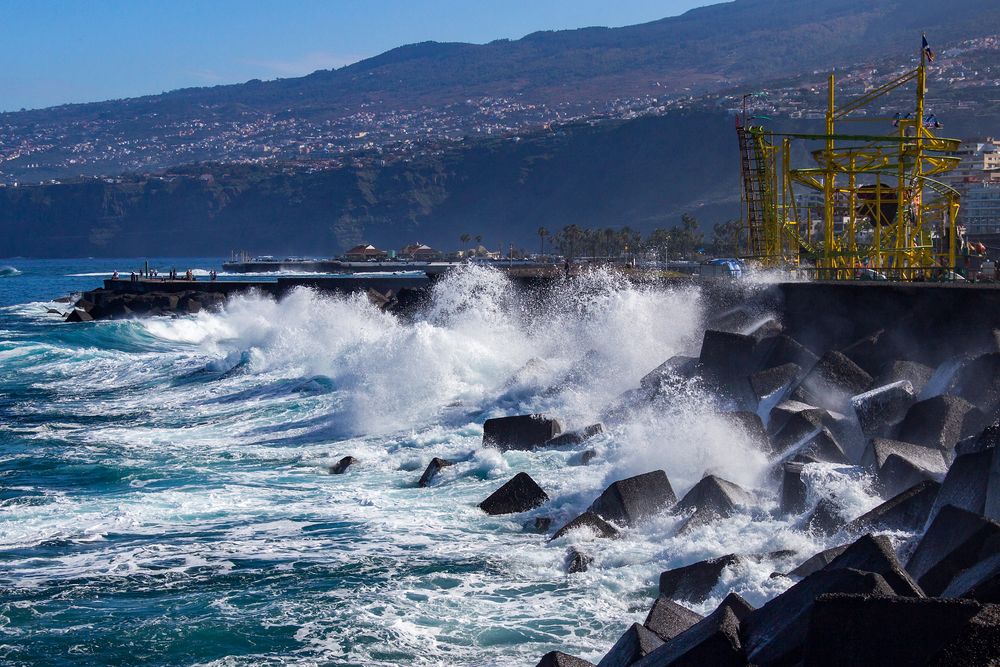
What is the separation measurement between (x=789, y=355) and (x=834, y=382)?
1.76 meters

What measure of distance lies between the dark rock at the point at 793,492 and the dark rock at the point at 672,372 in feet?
15.8

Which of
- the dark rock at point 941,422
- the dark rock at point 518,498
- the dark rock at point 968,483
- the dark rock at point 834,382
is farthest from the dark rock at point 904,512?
the dark rock at point 834,382

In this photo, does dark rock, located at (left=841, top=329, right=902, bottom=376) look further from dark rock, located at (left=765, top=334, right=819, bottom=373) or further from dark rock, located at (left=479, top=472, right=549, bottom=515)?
dark rock, located at (left=479, top=472, right=549, bottom=515)

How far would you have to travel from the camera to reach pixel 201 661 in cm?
673

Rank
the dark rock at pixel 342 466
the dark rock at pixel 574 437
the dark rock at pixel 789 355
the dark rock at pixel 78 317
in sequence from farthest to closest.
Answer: the dark rock at pixel 78 317 → the dark rock at pixel 789 355 → the dark rock at pixel 574 437 → the dark rock at pixel 342 466

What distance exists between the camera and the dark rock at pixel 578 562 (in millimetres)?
8086

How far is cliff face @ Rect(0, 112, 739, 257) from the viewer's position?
13375 cm

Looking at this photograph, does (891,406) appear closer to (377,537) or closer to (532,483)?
(532,483)

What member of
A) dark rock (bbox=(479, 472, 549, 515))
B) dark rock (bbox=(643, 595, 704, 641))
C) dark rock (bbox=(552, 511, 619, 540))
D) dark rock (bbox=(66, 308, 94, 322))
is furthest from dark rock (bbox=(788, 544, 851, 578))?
dark rock (bbox=(66, 308, 94, 322))

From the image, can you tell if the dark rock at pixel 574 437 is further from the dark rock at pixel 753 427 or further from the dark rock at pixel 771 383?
the dark rock at pixel 753 427

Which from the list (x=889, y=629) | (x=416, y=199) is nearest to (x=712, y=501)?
(x=889, y=629)

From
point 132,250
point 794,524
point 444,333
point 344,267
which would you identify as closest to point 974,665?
point 794,524

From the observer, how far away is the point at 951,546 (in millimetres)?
5918

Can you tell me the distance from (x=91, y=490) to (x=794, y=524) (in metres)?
7.46
